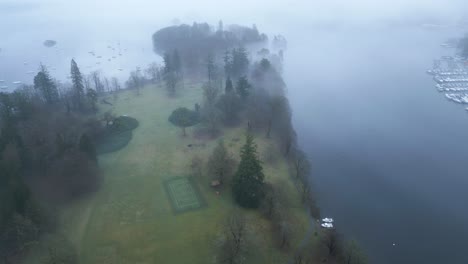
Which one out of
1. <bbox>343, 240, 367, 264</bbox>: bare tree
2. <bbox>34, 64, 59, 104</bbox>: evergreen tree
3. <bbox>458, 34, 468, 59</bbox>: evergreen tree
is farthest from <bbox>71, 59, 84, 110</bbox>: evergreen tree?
<bbox>458, 34, 468, 59</bbox>: evergreen tree

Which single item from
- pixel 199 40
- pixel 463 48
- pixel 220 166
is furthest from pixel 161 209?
A: pixel 463 48

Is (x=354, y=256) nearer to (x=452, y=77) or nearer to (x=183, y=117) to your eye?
(x=183, y=117)

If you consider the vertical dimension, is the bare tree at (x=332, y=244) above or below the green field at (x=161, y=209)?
below

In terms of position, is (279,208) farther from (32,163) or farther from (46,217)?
(32,163)

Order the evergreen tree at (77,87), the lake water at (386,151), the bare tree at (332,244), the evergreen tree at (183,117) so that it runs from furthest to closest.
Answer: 1. the evergreen tree at (77,87)
2. the evergreen tree at (183,117)
3. the lake water at (386,151)
4. the bare tree at (332,244)

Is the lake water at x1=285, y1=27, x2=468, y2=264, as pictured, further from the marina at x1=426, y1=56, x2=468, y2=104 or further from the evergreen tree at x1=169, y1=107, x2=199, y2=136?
the evergreen tree at x1=169, y1=107, x2=199, y2=136

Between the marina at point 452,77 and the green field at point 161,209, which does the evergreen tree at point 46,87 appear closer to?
the green field at point 161,209

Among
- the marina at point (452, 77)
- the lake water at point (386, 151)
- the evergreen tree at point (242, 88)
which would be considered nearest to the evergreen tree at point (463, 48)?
the marina at point (452, 77)

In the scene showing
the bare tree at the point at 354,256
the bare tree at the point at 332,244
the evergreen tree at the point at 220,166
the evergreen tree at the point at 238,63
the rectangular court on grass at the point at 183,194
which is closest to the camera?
the bare tree at the point at 354,256
